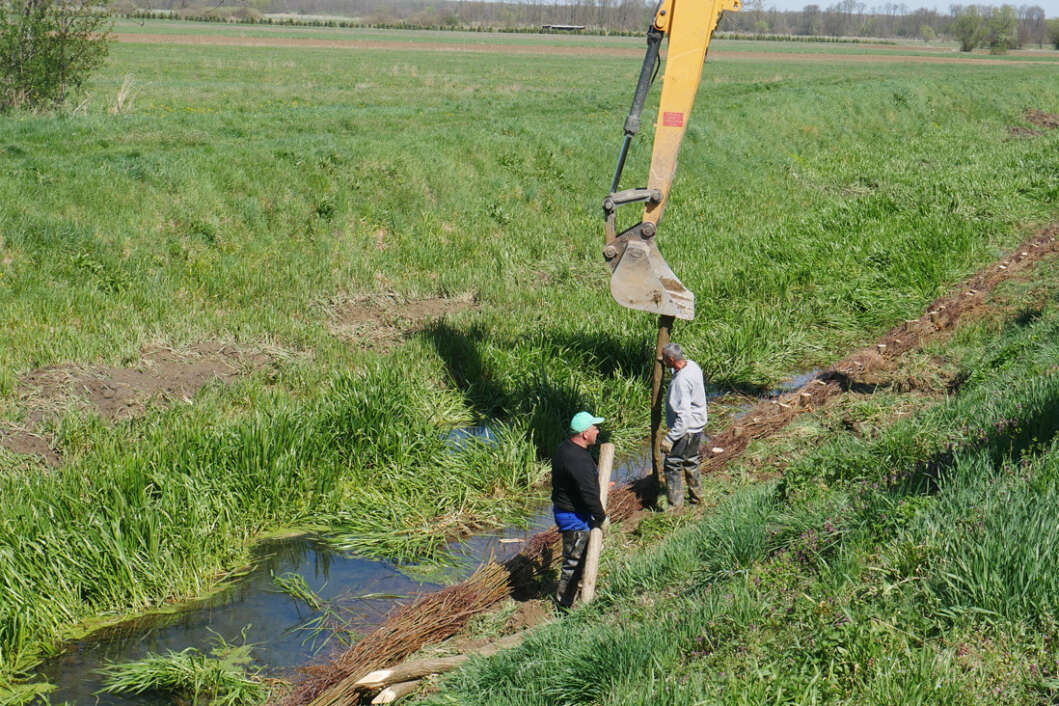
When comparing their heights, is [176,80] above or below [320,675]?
above

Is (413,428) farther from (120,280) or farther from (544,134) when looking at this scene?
(544,134)

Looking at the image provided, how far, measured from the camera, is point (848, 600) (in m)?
5.55

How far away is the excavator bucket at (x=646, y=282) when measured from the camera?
340 inches

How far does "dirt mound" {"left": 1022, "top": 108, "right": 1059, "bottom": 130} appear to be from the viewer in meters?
40.3

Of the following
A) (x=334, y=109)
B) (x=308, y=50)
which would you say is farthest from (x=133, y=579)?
(x=308, y=50)

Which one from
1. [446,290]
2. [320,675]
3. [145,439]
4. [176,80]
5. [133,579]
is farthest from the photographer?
[176,80]

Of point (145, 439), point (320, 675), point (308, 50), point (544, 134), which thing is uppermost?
point (308, 50)

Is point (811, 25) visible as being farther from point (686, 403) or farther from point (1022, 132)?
point (686, 403)

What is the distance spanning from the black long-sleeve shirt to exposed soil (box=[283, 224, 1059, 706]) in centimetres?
96

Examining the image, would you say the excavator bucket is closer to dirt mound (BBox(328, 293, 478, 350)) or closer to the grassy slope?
the grassy slope

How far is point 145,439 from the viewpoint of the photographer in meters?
9.16

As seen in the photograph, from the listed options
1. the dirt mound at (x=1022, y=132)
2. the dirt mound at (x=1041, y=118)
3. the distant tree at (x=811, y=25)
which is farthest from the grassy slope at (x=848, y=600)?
the distant tree at (x=811, y=25)

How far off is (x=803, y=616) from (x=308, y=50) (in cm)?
6456

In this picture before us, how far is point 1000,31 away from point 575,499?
125 metres
